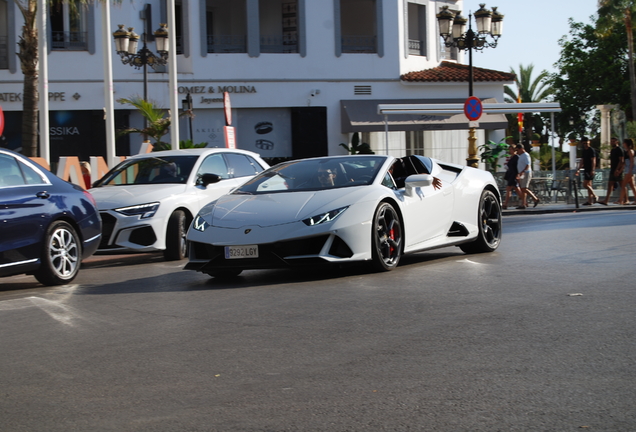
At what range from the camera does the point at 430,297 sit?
7480 mm

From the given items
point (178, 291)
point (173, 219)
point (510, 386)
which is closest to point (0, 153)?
point (178, 291)

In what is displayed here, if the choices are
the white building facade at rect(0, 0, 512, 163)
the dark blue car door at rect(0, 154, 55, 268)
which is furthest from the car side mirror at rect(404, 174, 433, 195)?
the white building facade at rect(0, 0, 512, 163)

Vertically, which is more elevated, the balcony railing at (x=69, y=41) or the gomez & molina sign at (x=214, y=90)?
the balcony railing at (x=69, y=41)

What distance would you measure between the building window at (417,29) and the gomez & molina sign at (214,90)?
25.9 feet

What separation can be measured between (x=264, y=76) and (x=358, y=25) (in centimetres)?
593

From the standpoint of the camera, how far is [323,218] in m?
8.66

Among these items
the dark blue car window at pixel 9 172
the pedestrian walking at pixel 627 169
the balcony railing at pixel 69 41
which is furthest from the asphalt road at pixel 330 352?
the balcony railing at pixel 69 41

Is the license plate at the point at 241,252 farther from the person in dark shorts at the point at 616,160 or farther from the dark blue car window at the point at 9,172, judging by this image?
the person in dark shorts at the point at 616,160

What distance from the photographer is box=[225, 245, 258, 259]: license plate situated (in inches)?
338

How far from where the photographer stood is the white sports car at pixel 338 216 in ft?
28.2

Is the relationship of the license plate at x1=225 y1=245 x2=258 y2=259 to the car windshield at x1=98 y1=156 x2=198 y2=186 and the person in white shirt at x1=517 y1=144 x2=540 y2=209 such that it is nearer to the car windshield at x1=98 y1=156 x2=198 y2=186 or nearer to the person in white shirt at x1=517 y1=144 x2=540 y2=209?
the car windshield at x1=98 y1=156 x2=198 y2=186

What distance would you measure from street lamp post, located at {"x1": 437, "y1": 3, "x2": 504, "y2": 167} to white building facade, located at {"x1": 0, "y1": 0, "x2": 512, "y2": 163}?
7494 millimetres

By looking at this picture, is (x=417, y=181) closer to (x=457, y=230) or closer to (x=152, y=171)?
(x=457, y=230)

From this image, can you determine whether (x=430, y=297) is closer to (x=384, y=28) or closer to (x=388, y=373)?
(x=388, y=373)
